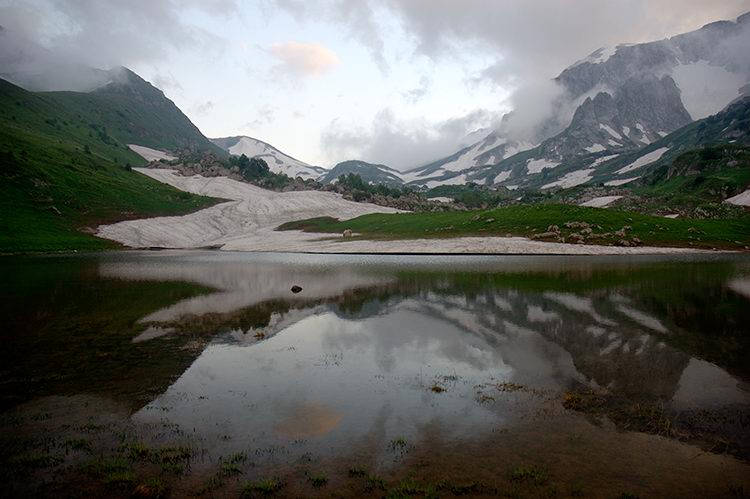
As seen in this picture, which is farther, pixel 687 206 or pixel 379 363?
pixel 687 206

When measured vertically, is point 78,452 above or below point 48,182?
below

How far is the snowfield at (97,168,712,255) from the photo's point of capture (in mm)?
90875

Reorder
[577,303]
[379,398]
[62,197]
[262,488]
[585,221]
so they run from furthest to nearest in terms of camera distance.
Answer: [62,197]
[585,221]
[577,303]
[379,398]
[262,488]

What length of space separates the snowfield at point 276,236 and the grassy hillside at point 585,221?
22.7 feet

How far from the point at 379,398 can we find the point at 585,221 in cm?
9864

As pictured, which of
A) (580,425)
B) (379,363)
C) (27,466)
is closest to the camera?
(27,466)

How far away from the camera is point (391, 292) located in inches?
1587

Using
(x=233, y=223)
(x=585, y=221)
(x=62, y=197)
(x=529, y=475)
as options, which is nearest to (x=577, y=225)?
(x=585, y=221)

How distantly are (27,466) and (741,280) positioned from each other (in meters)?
57.6

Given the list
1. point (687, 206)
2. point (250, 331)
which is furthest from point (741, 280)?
point (687, 206)

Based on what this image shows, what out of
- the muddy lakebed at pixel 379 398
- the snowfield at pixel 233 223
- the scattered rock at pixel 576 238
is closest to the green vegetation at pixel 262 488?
the muddy lakebed at pixel 379 398

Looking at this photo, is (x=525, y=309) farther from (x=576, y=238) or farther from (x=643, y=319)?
(x=576, y=238)

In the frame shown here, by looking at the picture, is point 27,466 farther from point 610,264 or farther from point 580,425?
point 610,264

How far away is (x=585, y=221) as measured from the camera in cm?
10075
